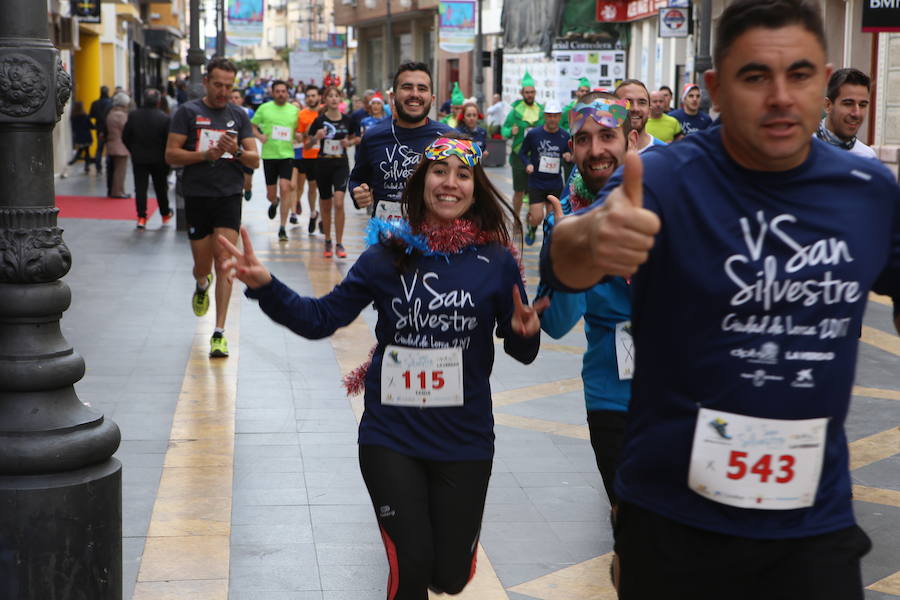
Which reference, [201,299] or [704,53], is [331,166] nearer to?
[201,299]

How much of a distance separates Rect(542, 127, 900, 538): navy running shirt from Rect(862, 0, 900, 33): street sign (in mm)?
10557

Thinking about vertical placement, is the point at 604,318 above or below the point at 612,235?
below

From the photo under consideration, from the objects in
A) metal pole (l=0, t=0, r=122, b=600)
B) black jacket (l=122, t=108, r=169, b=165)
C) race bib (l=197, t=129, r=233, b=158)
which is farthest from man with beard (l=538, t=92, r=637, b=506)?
black jacket (l=122, t=108, r=169, b=165)

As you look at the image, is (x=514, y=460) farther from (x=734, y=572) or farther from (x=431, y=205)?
(x=734, y=572)

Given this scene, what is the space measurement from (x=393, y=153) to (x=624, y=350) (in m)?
3.57

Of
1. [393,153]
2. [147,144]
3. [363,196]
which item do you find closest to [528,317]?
[363,196]

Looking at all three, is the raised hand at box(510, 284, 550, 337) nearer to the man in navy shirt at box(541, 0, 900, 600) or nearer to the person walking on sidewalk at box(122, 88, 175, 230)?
the man in navy shirt at box(541, 0, 900, 600)

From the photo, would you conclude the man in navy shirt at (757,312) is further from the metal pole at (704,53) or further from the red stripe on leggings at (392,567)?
the metal pole at (704,53)

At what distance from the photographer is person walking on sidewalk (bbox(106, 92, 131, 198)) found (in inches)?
859

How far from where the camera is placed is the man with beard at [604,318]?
4.43m

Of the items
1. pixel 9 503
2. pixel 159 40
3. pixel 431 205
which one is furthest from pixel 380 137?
pixel 159 40

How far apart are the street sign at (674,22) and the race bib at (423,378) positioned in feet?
65.0

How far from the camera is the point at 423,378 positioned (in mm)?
3957

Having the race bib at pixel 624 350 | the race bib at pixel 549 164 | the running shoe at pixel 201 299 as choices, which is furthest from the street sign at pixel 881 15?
the race bib at pixel 624 350
